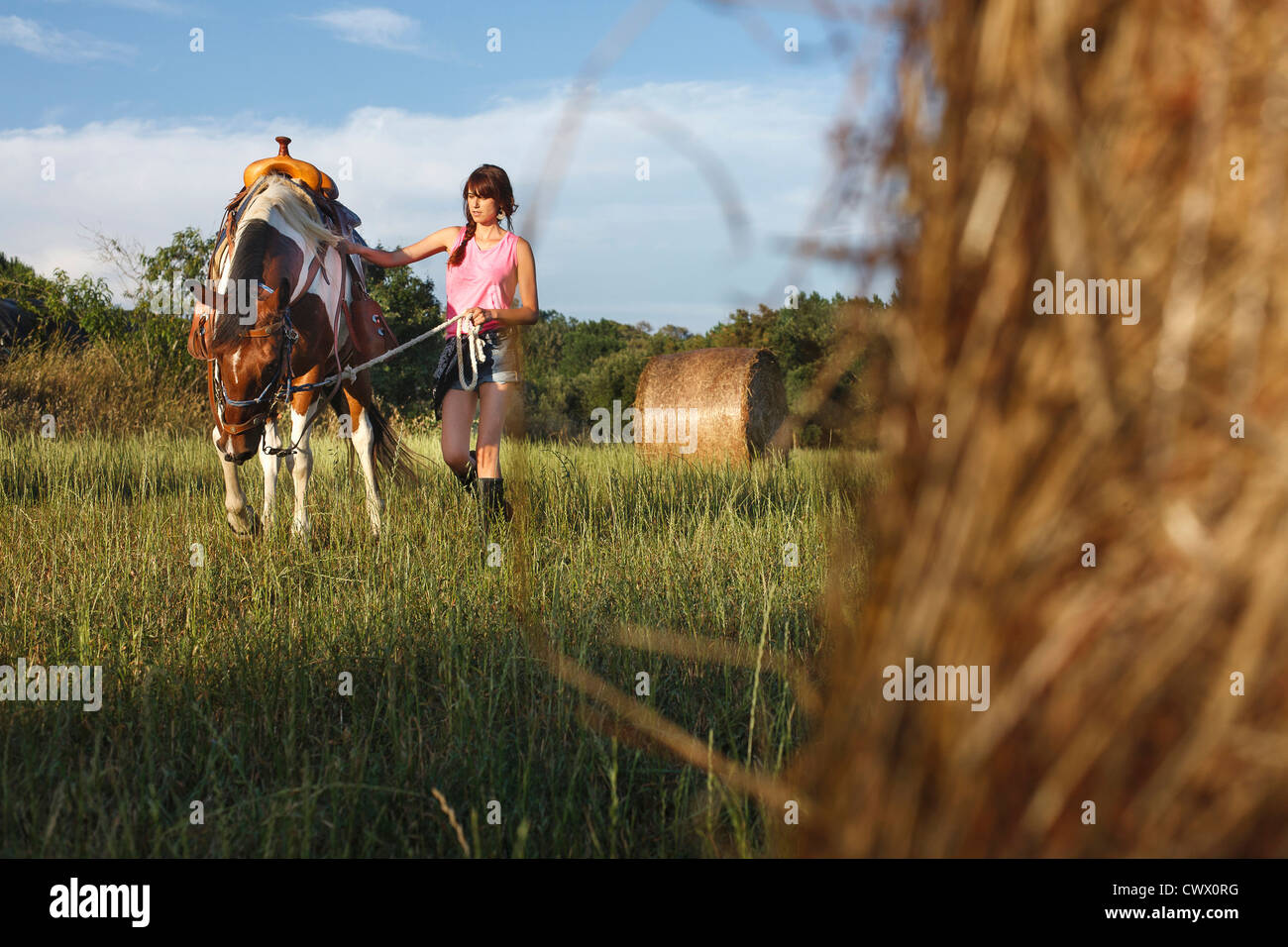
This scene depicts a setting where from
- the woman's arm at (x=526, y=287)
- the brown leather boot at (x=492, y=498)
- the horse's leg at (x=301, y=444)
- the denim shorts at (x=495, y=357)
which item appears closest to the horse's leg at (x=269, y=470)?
the horse's leg at (x=301, y=444)

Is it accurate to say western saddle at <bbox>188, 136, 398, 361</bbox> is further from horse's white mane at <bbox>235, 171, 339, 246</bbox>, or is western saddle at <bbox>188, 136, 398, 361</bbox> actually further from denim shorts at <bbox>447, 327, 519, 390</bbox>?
denim shorts at <bbox>447, 327, 519, 390</bbox>

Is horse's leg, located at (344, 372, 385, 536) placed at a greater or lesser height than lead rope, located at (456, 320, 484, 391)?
lesser

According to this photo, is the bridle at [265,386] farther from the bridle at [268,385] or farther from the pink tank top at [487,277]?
the pink tank top at [487,277]

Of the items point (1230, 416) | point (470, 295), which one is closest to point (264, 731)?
point (1230, 416)

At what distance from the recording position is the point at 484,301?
5324 millimetres

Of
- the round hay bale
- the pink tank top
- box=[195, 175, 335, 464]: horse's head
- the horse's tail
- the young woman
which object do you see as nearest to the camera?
box=[195, 175, 335, 464]: horse's head

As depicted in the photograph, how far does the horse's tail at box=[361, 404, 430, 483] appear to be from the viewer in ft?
22.3

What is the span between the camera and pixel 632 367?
1276 inches

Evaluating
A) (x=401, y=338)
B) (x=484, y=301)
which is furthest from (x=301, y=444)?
(x=401, y=338)

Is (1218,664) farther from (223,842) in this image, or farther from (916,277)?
(223,842)

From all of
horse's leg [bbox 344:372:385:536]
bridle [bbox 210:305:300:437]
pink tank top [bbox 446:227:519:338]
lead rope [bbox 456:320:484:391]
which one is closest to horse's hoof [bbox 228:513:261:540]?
bridle [bbox 210:305:300:437]

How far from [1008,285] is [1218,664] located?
60cm

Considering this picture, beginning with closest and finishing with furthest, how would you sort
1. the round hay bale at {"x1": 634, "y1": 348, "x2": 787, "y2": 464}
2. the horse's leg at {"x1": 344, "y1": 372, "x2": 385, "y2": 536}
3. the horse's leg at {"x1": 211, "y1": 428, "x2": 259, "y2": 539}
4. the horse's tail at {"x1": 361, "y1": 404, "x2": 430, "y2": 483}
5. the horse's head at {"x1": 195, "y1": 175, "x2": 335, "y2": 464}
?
the horse's head at {"x1": 195, "y1": 175, "x2": 335, "y2": 464}
the horse's leg at {"x1": 211, "y1": 428, "x2": 259, "y2": 539}
the horse's leg at {"x1": 344, "y1": 372, "x2": 385, "y2": 536}
the horse's tail at {"x1": 361, "y1": 404, "x2": 430, "y2": 483}
the round hay bale at {"x1": 634, "y1": 348, "x2": 787, "y2": 464}

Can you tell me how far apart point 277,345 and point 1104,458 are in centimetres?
501
